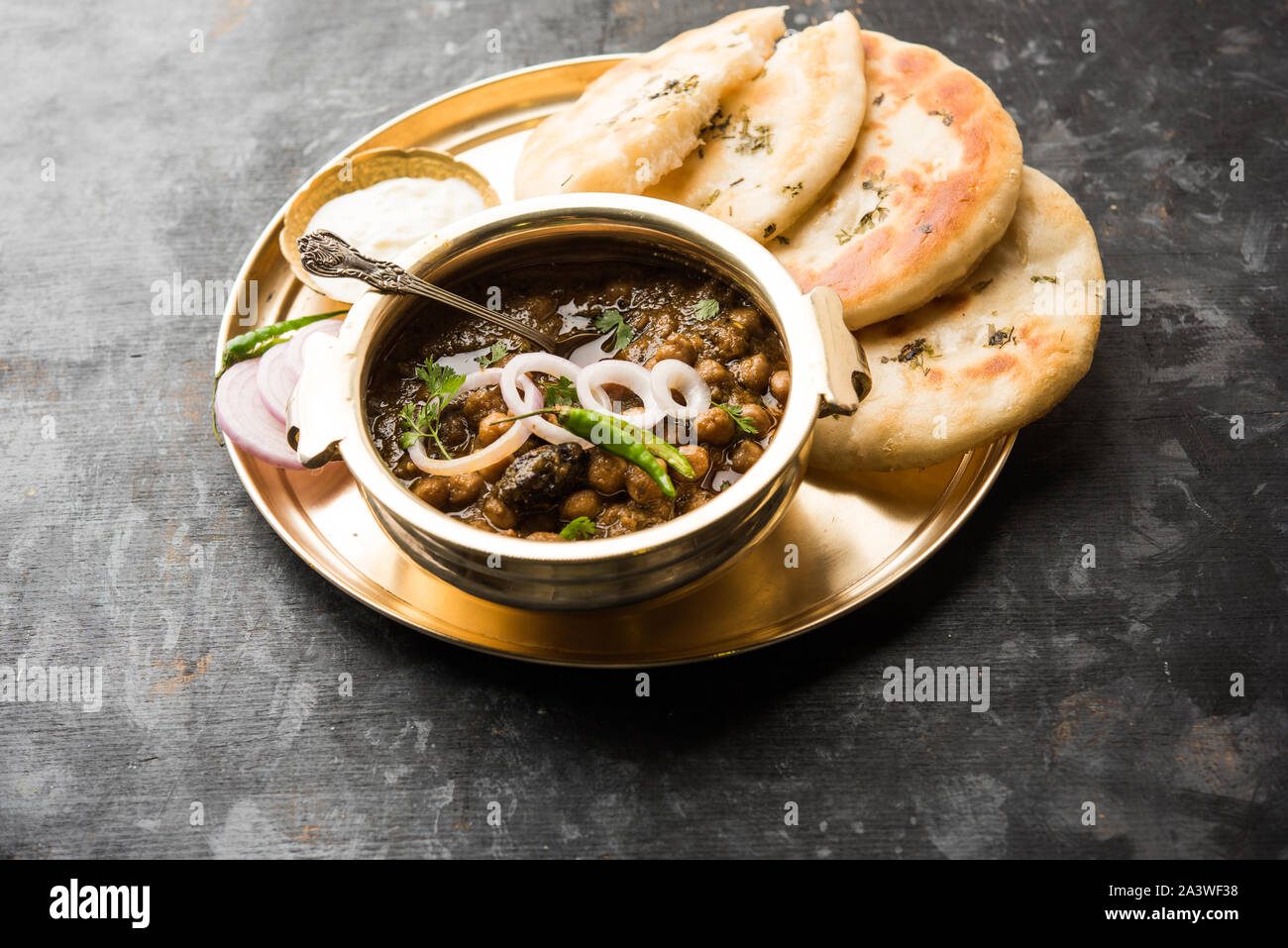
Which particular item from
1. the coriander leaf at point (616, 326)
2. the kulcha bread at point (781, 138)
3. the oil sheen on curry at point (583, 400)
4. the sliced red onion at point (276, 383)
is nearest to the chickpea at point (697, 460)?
the oil sheen on curry at point (583, 400)

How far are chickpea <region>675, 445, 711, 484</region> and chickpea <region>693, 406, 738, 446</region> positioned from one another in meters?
0.04

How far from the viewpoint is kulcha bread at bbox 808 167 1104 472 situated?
288 cm

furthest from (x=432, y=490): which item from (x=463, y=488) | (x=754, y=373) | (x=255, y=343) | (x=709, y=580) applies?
(x=255, y=343)

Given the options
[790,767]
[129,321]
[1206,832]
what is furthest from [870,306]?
[129,321]

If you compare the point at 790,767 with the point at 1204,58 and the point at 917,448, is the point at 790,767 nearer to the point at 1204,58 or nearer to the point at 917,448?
the point at 917,448

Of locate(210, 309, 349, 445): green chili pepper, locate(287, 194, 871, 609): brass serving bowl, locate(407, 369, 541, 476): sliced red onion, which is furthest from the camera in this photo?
locate(210, 309, 349, 445): green chili pepper

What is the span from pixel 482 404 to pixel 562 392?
21 centimetres

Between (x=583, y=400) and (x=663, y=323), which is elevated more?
(x=663, y=323)

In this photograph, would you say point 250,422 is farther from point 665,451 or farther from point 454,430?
point 665,451

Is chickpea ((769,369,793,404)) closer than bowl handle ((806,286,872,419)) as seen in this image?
No

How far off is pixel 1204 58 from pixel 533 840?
365 cm

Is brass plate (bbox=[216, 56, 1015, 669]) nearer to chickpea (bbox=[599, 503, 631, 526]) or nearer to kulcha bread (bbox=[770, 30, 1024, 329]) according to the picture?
chickpea (bbox=[599, 503, 631, 526])

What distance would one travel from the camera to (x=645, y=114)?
3.21 metres

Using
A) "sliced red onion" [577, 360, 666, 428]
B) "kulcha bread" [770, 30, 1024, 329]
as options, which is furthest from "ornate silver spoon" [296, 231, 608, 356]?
"kulcha bread" [770, 30, 1024, 329]
